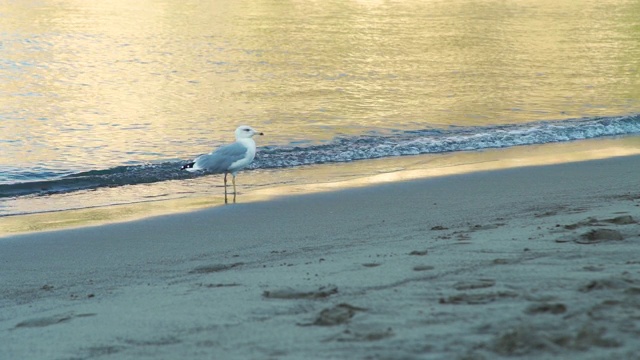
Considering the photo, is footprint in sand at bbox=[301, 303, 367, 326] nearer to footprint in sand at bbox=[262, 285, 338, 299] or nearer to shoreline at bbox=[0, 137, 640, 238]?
footprint in sand at bbox=[262, 285, 338, 299]

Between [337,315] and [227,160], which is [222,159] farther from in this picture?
[337,315]

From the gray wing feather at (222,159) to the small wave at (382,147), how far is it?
1471 mm

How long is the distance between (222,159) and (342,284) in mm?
5761

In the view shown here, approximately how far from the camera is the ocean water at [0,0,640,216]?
13.3 metres

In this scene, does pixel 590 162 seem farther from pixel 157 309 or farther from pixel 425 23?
pixel 425 23

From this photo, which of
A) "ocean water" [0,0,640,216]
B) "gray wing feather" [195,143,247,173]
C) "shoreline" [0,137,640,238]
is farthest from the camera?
"ocean water" [0,0,640,216]

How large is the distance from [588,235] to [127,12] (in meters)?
35.6

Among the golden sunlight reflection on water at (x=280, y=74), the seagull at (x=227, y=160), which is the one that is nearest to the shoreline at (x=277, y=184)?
the seagull at (x=227, y=160)

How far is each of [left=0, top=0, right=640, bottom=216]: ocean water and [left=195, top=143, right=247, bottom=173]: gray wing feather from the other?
20.0 inches

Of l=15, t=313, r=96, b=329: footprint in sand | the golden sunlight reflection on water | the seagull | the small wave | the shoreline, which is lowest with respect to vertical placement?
the shoreline

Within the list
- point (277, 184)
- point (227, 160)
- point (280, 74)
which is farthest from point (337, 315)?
point (280, 74)

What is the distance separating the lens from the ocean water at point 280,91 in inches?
525

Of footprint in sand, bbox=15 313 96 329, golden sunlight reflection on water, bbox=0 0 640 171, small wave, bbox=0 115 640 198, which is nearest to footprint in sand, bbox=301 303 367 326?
footprint in sand, bbox=15 313 96 329

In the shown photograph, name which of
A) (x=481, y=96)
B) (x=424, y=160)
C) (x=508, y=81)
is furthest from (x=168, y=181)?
(x=508, y=81)
